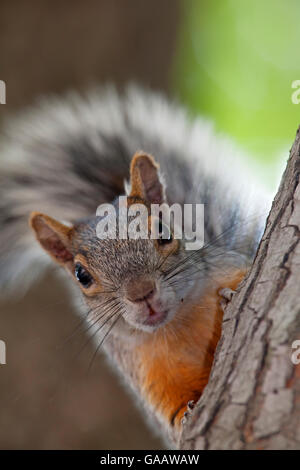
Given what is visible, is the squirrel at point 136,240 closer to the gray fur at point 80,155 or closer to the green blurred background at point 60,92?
the gray fur at point 80,155

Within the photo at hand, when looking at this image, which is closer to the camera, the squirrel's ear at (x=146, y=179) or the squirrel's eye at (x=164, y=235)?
the squirrel's eye at (x=164, y=235)

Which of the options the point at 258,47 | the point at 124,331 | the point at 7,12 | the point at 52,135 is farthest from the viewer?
the point at 258,47

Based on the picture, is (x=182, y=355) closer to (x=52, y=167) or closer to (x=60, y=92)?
(x=52, y=167)

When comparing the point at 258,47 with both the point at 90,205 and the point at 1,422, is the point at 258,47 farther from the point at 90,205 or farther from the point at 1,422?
the point at 1,422

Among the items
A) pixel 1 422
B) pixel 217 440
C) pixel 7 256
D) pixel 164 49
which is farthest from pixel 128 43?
pixel 217 440

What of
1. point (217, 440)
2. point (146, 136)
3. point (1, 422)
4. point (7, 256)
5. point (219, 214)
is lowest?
point (1, 422)

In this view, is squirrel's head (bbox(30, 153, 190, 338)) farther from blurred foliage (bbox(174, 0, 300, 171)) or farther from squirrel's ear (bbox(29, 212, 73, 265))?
blurred foliage (bbox(174, 0, 300, 171))

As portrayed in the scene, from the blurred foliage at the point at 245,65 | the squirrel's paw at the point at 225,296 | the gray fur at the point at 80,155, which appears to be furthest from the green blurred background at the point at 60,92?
the squirrel's paw at the point at 225,296

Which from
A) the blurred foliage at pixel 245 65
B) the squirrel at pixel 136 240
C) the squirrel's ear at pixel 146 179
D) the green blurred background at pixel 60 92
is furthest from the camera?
the blurred foliage at pixel 245 65

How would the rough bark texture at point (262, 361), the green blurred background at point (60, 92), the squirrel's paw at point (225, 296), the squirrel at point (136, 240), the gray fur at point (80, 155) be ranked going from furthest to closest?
the green blurred background at point (60, 92)
the gray fur at point (80, 155)
the squirrel at point (136, 240)
the squirrel's paw at point (225, 296)
the rough bark texture at point (262, 361)
